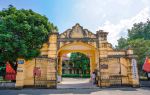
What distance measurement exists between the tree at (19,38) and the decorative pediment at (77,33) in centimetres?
204

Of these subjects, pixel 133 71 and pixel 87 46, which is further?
pixel 87 46

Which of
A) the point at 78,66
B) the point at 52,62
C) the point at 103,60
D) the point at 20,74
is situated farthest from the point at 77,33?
the point at 78,66

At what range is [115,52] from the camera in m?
18.4

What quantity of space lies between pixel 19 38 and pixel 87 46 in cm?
688

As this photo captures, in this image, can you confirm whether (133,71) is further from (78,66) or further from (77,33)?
(78,66)

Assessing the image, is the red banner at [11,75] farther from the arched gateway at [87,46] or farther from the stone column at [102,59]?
the stone column at [102,59]

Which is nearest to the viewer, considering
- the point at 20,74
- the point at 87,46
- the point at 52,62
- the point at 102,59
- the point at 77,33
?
the point at 20,74

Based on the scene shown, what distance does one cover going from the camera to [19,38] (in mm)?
16016

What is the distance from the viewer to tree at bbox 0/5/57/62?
49.9ft

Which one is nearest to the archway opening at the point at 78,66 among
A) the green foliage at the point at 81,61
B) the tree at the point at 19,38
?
the green foliage at the point at 81,61

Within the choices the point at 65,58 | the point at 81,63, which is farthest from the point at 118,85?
the point at 65,58

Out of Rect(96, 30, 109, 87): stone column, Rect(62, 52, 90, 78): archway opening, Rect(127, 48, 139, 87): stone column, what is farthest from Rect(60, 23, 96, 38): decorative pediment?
Rect(62, 52, 90, 78): archway opening

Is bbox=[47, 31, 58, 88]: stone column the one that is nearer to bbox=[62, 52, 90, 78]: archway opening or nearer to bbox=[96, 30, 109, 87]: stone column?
bbox=[96, 30, 109, 87]: stone column

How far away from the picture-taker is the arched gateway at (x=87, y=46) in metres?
17.2
